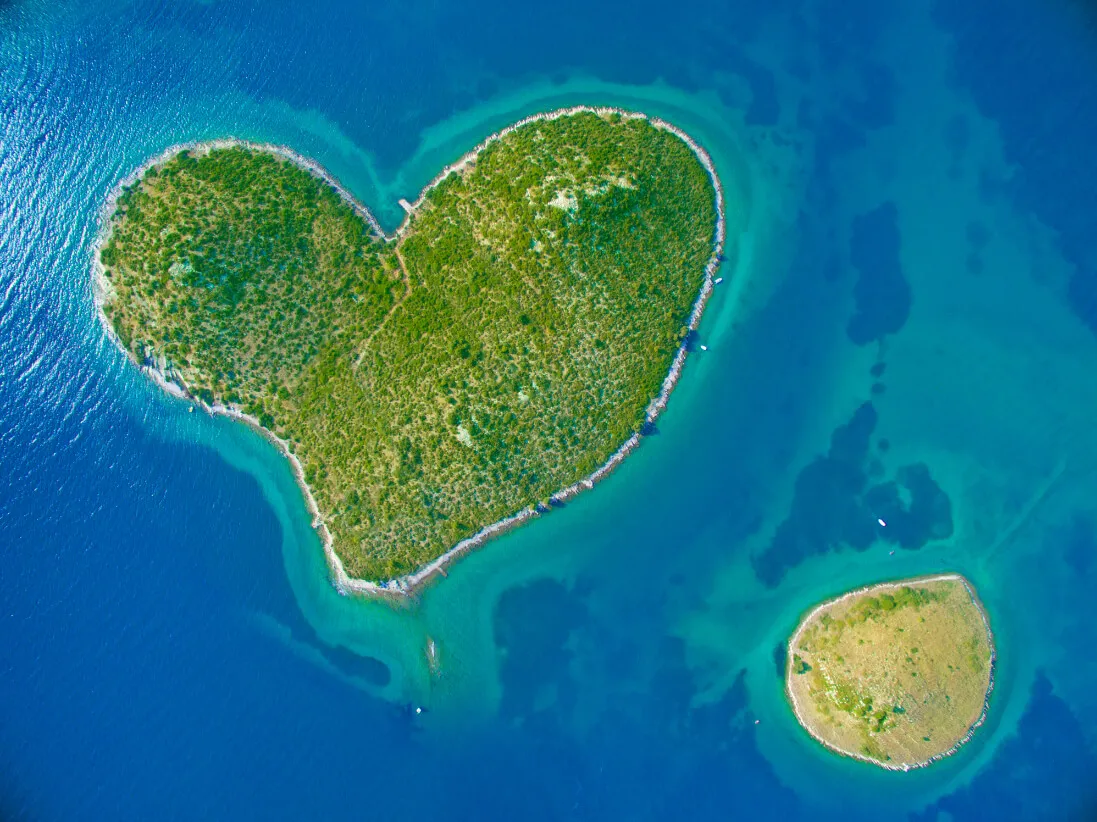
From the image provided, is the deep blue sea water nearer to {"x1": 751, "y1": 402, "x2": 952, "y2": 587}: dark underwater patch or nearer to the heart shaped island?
{"x1": 751, "y1": 402, "x2": 952, "y2": 587}: dark underwater patch

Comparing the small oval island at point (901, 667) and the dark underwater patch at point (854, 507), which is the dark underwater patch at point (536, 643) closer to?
the dark underwater patch at point (854, 507)

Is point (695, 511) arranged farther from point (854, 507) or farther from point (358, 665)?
point (358, 665)

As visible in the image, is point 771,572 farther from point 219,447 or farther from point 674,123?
point 219,447

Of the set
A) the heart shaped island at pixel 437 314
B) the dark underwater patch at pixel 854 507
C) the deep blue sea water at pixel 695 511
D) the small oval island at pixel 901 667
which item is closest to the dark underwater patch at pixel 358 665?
the deep blue sea water at pixel 695 511

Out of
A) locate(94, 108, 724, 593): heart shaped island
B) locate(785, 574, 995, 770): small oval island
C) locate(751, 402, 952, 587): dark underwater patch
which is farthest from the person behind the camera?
locate(751, 402, 952, 587): dark underwater patch

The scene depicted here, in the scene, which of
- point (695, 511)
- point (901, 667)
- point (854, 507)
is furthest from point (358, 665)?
point (901, 667)

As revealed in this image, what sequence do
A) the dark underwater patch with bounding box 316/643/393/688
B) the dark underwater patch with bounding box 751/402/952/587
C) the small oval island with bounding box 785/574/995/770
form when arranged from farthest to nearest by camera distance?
1. the dark underwater patch with bounding box 316/643/393/688
2. the dark underwater patch with bounding box 751/402/952/587
3. the small oval island with bounding box 785/574/995/770

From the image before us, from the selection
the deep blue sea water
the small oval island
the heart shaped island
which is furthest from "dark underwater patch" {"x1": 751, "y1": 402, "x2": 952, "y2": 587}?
the heart shaped island
